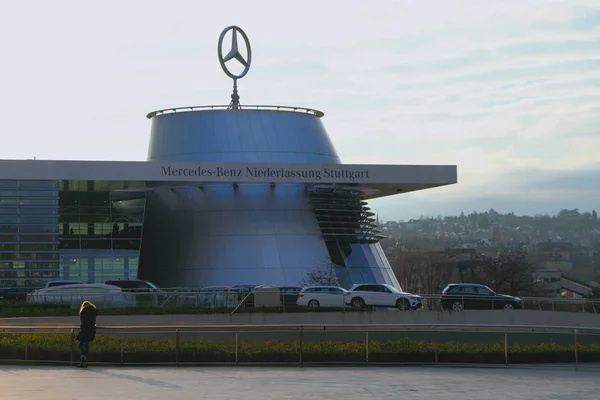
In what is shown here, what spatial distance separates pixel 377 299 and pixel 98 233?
18.7 meters

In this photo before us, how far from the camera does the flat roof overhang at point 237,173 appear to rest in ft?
171

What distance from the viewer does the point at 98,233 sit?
186 feet

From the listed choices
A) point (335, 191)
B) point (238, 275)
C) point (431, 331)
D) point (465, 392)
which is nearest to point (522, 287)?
point (335, 191)

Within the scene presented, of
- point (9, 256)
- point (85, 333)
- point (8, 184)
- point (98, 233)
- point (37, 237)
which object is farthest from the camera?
point (98, 233)

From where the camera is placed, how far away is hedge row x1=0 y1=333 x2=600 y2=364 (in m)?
24.5

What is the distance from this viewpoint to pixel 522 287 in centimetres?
8694

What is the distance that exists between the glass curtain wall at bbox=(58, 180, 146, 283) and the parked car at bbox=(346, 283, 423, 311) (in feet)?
50.9

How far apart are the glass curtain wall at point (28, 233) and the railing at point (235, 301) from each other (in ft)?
21.7

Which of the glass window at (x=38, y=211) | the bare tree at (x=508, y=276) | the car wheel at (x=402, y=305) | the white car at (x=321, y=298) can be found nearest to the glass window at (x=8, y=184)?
the glass window at (x=38, y=211)

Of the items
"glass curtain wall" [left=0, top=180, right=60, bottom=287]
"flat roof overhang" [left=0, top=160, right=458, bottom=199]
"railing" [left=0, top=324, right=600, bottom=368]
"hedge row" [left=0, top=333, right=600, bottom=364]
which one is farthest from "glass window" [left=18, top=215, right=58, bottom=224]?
"hedge row" [left=0, top=333, right=600, bottom=364]

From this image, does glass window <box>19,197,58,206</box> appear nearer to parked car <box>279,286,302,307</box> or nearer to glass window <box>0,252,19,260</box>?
glass window <box>0,252,19,260</box>

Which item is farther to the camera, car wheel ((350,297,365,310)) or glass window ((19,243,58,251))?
glass window ((19,243,58,251))

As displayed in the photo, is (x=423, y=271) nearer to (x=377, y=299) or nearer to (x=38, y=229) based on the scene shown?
(x=38, y=229)

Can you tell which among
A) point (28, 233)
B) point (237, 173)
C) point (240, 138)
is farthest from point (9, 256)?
point (240, 138)
